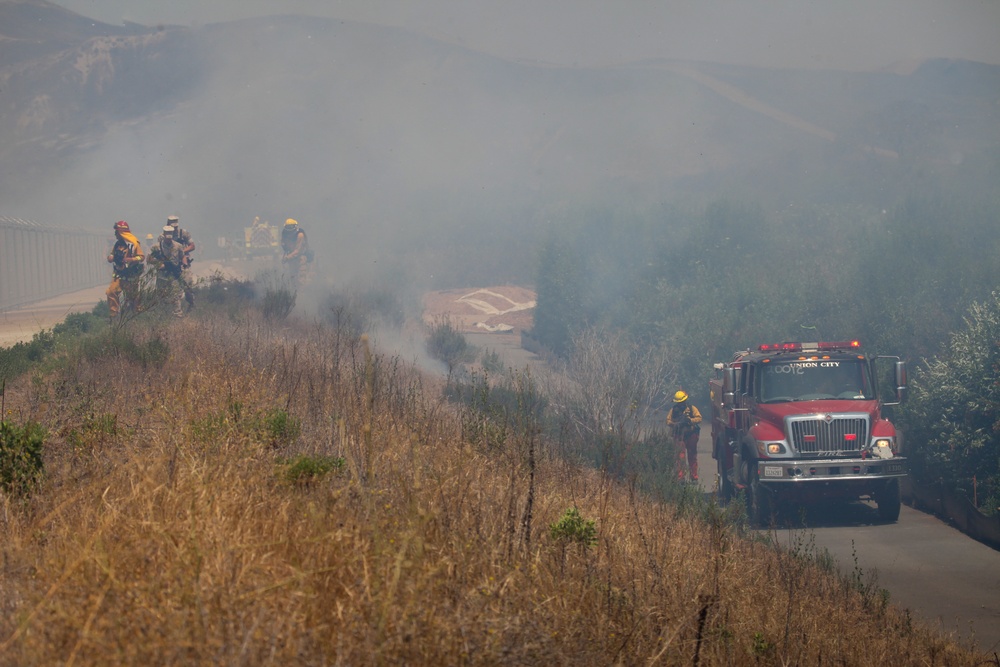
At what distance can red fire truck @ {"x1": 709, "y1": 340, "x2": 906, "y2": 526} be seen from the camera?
14695 mm

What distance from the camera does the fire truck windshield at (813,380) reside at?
1556cm

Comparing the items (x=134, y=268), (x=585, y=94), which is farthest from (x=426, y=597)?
(x=585, y=94)

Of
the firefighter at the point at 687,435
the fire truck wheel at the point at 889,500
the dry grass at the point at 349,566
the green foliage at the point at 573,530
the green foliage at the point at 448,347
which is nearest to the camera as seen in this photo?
the dry grass at the point at 349,566

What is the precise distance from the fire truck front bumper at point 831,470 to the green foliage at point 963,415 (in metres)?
2.19

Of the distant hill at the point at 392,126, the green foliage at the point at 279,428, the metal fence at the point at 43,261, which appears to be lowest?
the green foliage at the point at 279,428

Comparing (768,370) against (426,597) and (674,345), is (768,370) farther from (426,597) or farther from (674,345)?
(674,345)

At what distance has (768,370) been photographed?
52.0ft

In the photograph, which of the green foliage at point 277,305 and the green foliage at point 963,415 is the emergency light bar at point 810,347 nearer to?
the green foliage at point 963,415

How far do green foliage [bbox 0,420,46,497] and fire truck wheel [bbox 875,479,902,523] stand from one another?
1328cm

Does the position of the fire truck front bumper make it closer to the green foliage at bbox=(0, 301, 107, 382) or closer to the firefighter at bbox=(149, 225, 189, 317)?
the green foliage at bbox=(0, 301, 107, 382)

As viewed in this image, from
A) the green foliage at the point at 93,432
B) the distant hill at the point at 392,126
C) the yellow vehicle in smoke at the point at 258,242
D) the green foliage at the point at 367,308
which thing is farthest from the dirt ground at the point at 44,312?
the distant hill at the point at 392,126

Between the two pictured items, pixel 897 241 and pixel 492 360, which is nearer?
pixel 492 360

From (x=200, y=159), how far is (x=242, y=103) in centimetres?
1637

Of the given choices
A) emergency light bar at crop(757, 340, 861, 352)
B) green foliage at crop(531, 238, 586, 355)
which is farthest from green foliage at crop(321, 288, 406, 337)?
emergency light bar at crop(757, 340, 861, 352)
